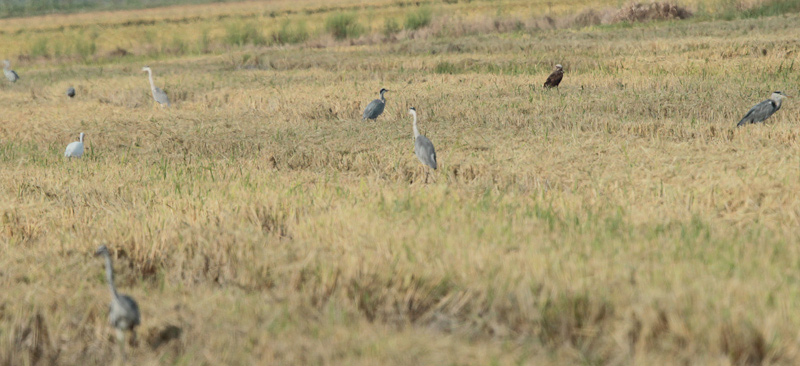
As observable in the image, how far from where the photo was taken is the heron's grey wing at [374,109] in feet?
41.9

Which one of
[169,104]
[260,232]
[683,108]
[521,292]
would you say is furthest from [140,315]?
[169,104]

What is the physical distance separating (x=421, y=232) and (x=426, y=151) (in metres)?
2.91

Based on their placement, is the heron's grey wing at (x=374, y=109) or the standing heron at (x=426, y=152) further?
the heron's grey wing at (x=374, y=109)

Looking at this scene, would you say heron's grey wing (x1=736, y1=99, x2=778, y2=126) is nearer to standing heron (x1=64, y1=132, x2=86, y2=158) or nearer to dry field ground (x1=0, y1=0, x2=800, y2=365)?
dry field ground (x1=0, y1=0, x2=800, y2=365)

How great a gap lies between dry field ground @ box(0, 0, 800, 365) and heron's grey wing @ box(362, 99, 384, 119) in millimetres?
364

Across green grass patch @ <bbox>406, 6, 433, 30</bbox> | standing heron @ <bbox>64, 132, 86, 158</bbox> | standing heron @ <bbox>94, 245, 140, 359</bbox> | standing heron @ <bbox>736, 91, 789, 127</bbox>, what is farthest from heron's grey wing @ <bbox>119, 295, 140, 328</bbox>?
green grass patch @ <bbox>406, 6, 433, 30</bbox>

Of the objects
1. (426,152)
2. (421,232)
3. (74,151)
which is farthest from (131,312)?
(74,151)

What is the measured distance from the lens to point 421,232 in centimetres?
564

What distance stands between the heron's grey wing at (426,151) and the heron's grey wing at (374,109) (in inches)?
167

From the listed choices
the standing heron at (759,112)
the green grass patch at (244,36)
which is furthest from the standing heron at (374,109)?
the green grass patch at (244,36)

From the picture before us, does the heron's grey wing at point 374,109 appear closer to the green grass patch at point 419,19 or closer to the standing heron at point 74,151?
the standing heron at point 74,151

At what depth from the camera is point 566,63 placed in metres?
19.9

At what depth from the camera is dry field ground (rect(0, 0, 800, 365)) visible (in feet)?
13.5

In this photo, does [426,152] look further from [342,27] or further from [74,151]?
[342,27]
